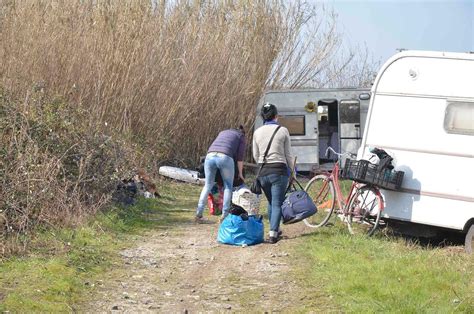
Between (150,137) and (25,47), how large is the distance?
5.02m

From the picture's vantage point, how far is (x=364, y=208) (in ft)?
38.3

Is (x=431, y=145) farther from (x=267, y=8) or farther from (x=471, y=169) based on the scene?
(x=267, y=8)

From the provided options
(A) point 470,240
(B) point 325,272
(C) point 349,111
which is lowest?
(B) point 325,272

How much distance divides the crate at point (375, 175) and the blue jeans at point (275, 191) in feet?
3.36

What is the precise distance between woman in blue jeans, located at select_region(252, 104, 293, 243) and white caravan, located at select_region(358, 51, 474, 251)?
1574mm

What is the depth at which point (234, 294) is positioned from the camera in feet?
27.0

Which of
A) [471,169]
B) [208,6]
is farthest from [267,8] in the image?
[471,169]

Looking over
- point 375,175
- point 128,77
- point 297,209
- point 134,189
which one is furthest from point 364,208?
point 128,77

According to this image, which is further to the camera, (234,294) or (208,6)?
(208,6)

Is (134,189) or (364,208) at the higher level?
(364,208)

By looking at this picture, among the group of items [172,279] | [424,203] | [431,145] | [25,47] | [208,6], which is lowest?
[172,279]

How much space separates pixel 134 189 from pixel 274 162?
14.5 ft

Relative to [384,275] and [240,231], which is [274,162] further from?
[384,275]

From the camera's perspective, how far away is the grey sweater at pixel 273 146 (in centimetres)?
1086
